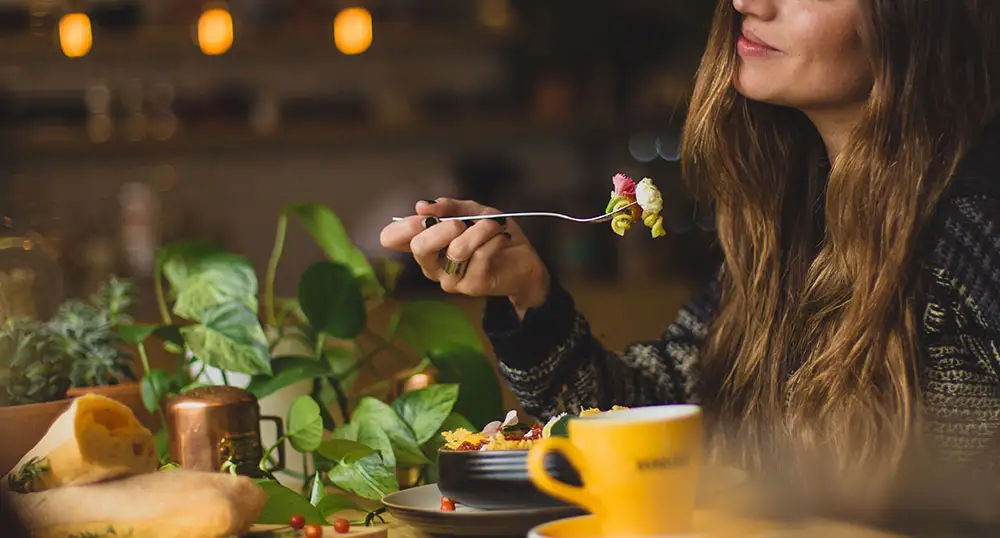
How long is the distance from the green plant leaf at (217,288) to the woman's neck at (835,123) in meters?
0.60

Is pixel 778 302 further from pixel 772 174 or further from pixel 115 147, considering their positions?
pixel 115 147

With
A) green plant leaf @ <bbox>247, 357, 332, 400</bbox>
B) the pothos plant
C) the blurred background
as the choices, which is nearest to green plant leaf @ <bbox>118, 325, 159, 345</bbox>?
the pothos plant

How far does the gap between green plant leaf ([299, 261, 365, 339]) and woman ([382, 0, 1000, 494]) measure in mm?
115

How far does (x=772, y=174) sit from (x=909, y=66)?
9.4 inches

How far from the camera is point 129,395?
1.13m

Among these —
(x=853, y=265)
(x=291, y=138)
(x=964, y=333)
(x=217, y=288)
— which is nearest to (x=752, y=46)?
(x=853, y=265)

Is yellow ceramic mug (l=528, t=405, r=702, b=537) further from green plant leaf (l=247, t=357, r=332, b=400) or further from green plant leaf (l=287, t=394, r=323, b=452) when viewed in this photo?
green plant leaf (l=247, t=357, r=332, b=400)

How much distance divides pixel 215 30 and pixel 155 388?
265cm

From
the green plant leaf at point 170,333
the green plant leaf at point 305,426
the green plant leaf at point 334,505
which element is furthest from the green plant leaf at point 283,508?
the green plant leaf at point 170,333

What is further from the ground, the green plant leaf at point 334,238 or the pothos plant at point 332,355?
the green plant leaf at point 334,238

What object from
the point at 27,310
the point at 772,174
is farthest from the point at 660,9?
the point at 27,310

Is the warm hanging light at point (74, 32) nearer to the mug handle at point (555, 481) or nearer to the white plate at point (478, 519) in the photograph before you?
the white plate at point (478, 519)

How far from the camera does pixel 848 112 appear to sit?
4.08 ft

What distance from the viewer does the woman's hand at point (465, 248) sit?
1.05m
